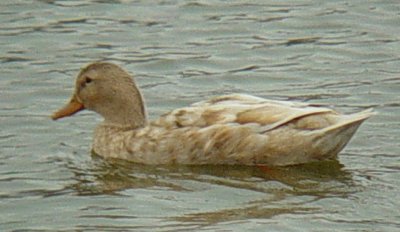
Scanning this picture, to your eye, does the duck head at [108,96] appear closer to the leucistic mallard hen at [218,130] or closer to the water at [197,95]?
the leucistic mallard hen at [218,130]

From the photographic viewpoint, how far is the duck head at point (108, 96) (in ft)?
45.2

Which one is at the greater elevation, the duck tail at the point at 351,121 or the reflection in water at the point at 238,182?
the duck tail at the point at 351,121

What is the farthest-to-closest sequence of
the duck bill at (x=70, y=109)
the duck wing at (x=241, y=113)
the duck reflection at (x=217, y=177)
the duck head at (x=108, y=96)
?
the duck bill at (x=70, y=109)
the duck head at (x=108, y=96)
the duck wing at (x=241, y=113)
the duck reflection at (x=217, y=177)

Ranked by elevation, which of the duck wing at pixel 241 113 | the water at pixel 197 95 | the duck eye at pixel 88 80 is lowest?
the water at pixel 197 95

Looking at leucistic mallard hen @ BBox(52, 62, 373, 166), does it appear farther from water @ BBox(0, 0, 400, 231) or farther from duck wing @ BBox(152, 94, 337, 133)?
water @ BBox(0, 0, 400, 231)

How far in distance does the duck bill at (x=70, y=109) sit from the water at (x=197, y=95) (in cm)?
20

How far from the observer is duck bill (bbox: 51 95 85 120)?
1402 centimetres

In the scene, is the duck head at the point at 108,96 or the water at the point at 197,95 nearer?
the water at the point at 197,95

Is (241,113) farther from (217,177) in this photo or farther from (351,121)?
(351,121)

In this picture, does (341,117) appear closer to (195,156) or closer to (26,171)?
(195,156)

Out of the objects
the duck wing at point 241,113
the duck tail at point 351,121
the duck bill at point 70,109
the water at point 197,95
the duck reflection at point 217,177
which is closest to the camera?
the water at point 197,95

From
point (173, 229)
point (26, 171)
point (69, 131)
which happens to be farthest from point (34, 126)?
point (173, 229)

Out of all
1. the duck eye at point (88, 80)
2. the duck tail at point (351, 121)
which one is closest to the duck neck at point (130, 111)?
the duck eye at point (88, 80)

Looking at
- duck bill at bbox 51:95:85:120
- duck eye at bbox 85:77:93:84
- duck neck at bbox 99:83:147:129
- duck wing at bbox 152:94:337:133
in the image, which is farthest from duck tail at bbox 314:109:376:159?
duck bill at bbox 51:95:85:120
